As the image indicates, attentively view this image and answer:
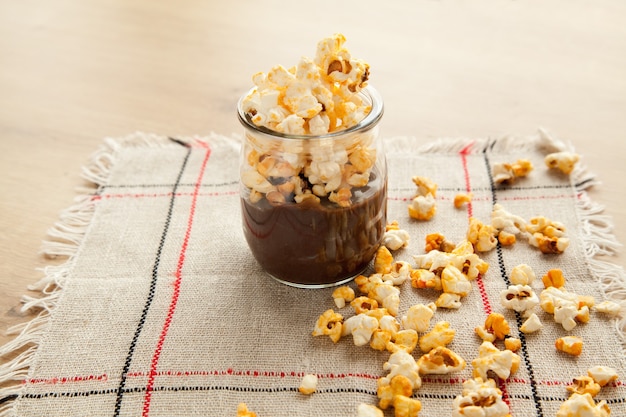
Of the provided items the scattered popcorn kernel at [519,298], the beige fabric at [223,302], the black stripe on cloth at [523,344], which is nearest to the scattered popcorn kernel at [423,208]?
the beige fabric at [223,302]

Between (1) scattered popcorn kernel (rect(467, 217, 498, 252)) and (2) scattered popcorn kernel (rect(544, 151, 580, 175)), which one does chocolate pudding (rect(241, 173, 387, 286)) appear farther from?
(2) scattered popcorn kernel (rect(544, 151, 580, 175))

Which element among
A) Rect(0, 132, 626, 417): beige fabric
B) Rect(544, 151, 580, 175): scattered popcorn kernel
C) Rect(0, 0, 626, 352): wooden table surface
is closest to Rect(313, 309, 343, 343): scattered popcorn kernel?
Rect(0, 132, 626, 417): beige fabric

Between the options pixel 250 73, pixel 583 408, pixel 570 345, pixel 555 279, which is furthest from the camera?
pixel 250 73

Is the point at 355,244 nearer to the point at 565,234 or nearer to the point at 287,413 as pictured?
the point at 287,413

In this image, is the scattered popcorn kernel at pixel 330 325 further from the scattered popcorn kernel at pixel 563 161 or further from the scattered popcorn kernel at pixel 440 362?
the scattered popcorn kernel at pixel 563 161

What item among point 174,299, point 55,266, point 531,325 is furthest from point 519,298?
point 55,266

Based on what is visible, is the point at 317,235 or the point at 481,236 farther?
the point at 481,236

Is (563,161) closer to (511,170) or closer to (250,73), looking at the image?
(511,170)
